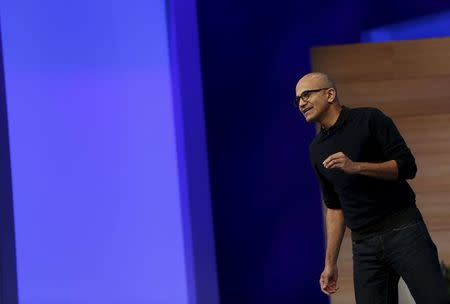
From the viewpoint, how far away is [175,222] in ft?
12.0

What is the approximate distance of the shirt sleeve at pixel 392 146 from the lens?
2.16 meters

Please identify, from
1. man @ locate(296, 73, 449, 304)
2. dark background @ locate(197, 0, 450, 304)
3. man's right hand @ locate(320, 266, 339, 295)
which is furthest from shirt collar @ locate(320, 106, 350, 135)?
dark background @ locate(197, 0, 450, 304)

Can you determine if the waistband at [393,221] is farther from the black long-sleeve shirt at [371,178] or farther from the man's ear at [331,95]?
the man's ear at [331,95]

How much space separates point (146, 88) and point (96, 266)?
3.06ft

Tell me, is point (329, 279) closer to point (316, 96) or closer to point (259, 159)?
point (316, 96)

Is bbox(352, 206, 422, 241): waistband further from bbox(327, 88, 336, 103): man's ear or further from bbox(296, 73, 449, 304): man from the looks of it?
bbox(327, 88, 336, 103): man's ear

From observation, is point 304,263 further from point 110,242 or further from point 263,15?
point 263,15

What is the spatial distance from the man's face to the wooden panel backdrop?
1.52 meters

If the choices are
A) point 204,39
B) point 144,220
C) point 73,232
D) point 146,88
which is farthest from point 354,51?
point 73,232

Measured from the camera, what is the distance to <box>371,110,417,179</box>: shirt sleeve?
2.16 m

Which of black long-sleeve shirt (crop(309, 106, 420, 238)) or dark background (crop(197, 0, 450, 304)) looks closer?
black long-sleeve shirt (crop(309, 106, 420, 238))

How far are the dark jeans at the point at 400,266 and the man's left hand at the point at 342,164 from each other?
0.29 m

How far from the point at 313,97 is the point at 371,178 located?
0.31m

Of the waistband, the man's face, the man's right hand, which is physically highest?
the man's face
